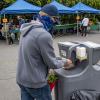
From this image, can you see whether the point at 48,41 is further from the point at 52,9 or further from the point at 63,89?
the point at 63,89

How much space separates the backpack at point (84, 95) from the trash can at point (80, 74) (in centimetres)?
8

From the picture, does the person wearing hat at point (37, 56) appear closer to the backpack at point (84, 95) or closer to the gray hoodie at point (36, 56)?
the gray hoodie at point (36, 56)

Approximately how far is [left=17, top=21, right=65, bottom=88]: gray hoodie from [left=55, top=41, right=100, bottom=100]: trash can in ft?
1.92

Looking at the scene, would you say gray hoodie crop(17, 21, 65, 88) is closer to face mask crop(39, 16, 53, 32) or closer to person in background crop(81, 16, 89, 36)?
face mask crop(39, 16, 53, 32)

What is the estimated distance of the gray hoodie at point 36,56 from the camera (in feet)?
12.3

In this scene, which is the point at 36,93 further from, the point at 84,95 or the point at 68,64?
the point at 84,95

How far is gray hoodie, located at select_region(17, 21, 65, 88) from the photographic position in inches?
148

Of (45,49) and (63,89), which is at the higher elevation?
(45,49)

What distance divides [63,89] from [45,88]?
55cm

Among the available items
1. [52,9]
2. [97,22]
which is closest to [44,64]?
[52,9]

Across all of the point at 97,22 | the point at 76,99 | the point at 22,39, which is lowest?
the point at 97,22

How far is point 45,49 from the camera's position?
12.3 feet

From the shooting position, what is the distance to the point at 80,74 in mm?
4469

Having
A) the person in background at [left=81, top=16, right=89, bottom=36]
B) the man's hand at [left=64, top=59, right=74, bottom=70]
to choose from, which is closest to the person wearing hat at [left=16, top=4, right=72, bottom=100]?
the man's hand at [left=64, top=59, right=74, bottom=70]
